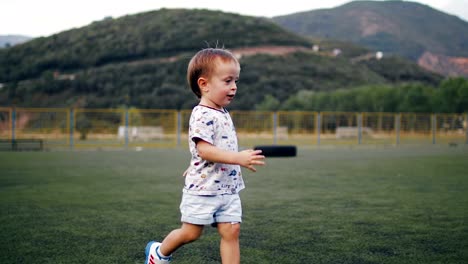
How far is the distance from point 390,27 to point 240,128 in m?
119

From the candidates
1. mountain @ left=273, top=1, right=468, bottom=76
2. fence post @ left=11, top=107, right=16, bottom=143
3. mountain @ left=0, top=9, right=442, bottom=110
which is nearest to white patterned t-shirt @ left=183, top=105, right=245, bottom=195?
fence post @ left=11, top=107, right=16, bottom=143

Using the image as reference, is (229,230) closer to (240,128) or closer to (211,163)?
(211,163)

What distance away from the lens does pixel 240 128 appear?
29.5 m

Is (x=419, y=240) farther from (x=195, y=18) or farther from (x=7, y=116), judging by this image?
(x=195, y=18)

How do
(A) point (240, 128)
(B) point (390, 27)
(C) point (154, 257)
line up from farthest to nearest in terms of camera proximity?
(B) point (390, 27) → (A) point (240, 128) → (C) point (154, 257)

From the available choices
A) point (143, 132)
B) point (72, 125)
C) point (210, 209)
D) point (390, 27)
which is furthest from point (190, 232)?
point (390, 27)

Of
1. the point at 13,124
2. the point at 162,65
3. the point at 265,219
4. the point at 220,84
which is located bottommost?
the point at 265,219

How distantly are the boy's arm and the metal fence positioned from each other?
20.6m

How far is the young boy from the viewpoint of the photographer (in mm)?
3131

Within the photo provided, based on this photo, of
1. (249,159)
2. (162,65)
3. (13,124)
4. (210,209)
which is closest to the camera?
(249,159)

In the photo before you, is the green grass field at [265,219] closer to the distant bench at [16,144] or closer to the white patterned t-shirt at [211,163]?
the white patterned t-shirt at [211,163]

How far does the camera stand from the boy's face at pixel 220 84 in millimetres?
3221

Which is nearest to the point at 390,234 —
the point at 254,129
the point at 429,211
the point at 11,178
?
the point at 429,211

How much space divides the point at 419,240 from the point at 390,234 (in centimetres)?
31
